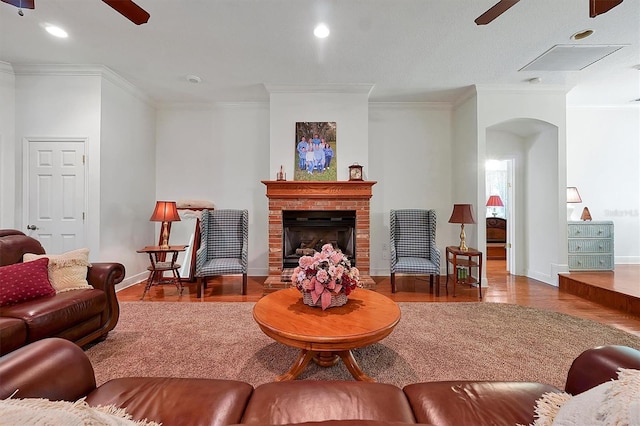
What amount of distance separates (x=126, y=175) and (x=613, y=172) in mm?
8390

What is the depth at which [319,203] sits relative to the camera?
13.7 ft

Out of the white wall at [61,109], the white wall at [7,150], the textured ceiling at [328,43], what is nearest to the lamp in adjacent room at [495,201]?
the textured ceiling at [328,43]

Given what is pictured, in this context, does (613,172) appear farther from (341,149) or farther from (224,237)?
(224,237)

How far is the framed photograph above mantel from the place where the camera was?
4312 millimetres

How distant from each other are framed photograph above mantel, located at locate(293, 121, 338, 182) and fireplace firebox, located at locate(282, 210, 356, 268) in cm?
58

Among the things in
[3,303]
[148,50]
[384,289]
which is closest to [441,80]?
[384,289]

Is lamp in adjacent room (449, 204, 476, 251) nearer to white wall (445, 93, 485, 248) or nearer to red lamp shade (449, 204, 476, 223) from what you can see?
red lamp shade (449, 204, 476, 223)

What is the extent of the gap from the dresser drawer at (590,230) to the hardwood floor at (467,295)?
1.00 metres

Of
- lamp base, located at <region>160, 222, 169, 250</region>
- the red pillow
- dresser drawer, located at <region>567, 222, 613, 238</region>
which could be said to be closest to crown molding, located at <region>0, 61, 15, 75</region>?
lamp base, located at <region>160, 222, 169, 250</region>

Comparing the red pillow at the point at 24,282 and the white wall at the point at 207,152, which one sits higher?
the white wall at the point at 207,152

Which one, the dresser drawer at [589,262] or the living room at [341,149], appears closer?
the living room at [341,149]

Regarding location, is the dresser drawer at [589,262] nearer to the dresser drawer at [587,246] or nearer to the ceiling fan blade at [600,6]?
the dresser drawer at [587,246]

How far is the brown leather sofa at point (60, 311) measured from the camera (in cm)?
179

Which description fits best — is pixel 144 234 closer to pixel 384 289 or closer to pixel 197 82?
pixel 197 82
